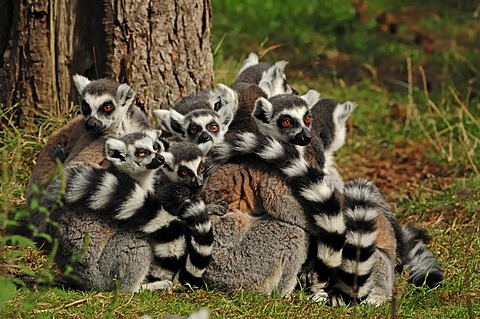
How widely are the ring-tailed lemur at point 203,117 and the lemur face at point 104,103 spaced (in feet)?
0.90

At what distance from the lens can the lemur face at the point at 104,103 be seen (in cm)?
603

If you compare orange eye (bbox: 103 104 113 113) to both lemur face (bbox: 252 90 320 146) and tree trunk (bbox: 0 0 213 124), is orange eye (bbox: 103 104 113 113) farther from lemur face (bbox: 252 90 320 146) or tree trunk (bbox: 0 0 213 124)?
lemur face (bbox: 252 90 320 146)

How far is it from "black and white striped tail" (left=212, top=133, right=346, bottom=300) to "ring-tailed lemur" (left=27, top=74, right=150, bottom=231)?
3.75ft

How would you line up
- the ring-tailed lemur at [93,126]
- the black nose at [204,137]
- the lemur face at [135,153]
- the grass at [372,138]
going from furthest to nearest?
1. the ring-tailed lemur at [93,126]
2. the black nose at [204,137]
3. the lemur face at [135,153]
4. the grass at [372,138]

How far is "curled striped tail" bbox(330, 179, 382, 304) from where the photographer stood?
4.99m

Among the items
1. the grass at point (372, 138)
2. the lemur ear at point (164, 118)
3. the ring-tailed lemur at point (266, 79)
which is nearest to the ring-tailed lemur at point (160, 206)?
the grass at point (372, 138)

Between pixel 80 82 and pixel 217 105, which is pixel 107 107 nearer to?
pixel 80 82

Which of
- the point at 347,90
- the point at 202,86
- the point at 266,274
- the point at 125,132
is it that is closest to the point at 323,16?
the point at 347,90

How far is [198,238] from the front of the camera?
16.4 ft

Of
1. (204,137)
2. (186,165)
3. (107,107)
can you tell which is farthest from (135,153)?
(107,107)

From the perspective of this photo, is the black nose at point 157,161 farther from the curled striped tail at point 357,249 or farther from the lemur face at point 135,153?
the curled striped tail at point 357,249

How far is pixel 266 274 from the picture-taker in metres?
5.10

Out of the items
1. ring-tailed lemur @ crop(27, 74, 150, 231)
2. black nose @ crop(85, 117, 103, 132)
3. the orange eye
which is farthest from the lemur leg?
the orange eye

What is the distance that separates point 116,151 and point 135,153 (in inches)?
5.5
